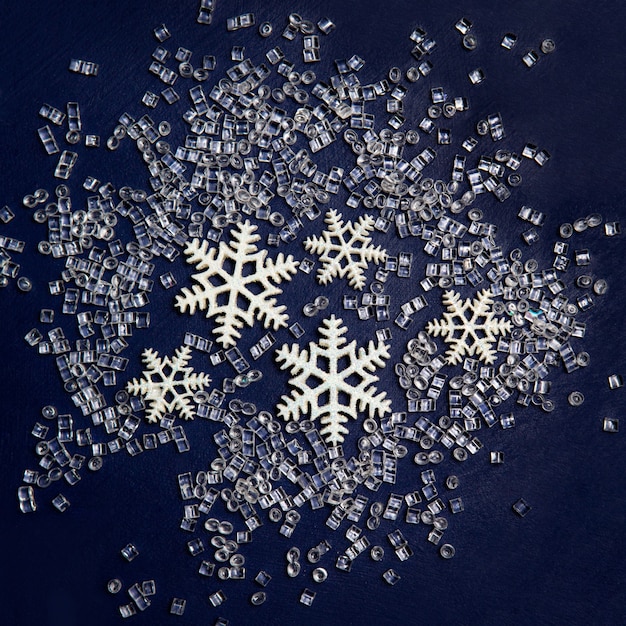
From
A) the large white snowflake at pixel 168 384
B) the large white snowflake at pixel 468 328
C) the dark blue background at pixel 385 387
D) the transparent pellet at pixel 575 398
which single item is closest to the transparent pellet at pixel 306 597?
the dark blue background at pixel 385 387

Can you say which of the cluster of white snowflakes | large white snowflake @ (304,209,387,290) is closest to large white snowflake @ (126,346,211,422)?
the cluster of white snowflakes

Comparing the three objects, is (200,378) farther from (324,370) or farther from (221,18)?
(221,18)

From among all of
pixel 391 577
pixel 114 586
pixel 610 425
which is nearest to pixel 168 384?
pixel 114 586

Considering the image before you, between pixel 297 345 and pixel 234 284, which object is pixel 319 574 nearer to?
pixel 297 345

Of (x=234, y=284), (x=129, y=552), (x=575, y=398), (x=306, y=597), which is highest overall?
(x=234, y=284)

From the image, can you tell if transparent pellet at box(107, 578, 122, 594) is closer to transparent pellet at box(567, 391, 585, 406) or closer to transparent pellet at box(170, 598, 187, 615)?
transparent pellet at box(170, 598, 187, 615)

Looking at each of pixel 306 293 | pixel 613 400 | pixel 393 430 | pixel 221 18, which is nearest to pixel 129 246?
pixel 306 293

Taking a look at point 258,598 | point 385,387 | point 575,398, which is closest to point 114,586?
point 258,598

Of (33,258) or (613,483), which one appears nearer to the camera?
(33,258)

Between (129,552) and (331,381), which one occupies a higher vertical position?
(331,381)
